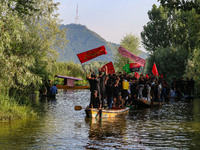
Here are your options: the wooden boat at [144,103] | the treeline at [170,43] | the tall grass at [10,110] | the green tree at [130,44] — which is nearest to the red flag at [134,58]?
the wooden boat at [144,103]

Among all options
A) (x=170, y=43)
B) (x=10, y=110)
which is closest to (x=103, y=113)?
(x=10, y=110)

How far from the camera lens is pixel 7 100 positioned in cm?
1589

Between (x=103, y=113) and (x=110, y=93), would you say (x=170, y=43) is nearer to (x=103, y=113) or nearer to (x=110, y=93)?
(x=110, y=93)

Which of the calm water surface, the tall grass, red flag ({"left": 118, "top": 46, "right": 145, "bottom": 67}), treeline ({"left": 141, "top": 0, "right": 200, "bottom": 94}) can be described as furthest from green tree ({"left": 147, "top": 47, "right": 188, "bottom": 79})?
the tall grass

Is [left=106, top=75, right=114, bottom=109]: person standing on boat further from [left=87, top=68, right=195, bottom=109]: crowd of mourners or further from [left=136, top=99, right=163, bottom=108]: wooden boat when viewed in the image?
[left=136, top=99, right=163, bottom=108]: wooden boat

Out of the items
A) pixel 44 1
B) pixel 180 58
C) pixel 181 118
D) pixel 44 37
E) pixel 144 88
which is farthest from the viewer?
pixel 180 58

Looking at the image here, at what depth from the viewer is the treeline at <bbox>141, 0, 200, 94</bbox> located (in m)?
55.4

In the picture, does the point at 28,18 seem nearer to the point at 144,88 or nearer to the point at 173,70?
the point at 144,88

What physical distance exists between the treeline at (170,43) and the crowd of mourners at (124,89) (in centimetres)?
919

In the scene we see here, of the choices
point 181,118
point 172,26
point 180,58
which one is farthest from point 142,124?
point 172,26

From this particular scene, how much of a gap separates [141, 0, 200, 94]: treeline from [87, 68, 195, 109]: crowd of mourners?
9190 mm

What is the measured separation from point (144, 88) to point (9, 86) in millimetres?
11629

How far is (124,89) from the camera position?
22125 millimetres

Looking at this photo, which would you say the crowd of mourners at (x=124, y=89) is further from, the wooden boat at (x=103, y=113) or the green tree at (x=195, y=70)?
the green tree at (x=195, y=70)
